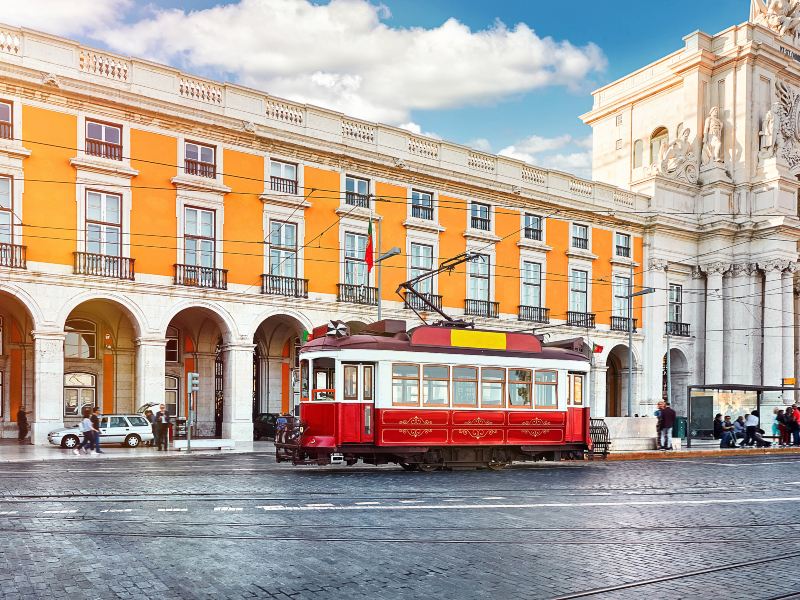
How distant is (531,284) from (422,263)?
6695 mm

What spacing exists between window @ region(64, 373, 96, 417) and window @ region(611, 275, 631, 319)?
26.4 m

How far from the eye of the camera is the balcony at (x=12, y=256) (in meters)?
25.4

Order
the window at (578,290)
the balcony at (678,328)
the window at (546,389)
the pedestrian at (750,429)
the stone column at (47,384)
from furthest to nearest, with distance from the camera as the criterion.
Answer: the balcony at (678,328) → the window at (578,290) → the pedestrian at (750,429) → the stone column at (47,384) → the window at (546,389)

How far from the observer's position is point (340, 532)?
10.3m

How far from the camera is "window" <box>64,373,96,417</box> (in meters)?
31.2

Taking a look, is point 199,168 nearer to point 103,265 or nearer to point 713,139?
point 103,265

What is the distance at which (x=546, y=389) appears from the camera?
68.2ft

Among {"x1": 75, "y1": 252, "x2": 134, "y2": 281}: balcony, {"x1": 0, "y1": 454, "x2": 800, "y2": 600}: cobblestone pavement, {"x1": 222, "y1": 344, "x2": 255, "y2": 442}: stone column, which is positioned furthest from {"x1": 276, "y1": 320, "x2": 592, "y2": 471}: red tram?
{"x1": 75, "y1": 252, "x2": 134, "y2": 281}: balcony

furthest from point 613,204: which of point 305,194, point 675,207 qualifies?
point 305,194

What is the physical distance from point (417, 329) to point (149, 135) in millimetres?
14960

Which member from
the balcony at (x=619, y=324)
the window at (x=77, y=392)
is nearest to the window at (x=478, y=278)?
the balcony at (x=619, y=324)

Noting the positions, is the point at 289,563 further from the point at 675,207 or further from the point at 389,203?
the point at 675,207

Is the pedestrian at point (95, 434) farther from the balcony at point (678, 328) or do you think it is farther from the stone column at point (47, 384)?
the balcony at point (678, 328)

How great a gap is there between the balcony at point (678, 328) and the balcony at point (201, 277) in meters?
26.3
